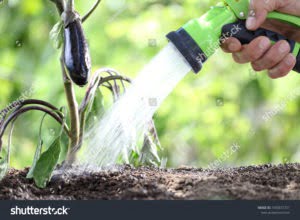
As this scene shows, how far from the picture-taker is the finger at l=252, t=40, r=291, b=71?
1638 millimetres

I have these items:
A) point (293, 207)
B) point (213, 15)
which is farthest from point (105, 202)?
point (213, 15)

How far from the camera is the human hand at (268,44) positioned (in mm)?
1537

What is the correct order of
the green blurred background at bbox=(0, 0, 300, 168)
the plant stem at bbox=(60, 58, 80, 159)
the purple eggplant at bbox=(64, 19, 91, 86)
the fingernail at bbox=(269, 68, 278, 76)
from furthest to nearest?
the green blurred background at bbox=(0, 0, 300, 168), the fingernail at bbox=(269, 68, 278, 76), the plant stem at bbox=(60, 58, 80, 159), the purple eggplant at bbox=(64, 19, 91, 86)

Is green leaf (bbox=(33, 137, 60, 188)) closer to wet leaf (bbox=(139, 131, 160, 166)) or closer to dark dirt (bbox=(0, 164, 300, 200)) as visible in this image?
dark dirt (bbox=(0, 164, 300, 200))

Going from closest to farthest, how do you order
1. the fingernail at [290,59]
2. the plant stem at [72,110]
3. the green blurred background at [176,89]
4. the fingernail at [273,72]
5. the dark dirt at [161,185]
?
the dark dirt at [161,185] < the plant stem at [72,110] < the fingernail at [290,59] < the fingernail at [273,72] < the green blurred background at [176,89]

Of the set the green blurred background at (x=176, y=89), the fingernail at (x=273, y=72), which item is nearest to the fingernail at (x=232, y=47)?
the fingernail at (x=273, y=72)

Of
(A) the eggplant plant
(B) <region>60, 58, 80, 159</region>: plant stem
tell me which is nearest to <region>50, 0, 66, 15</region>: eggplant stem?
(A) the eggplant plant

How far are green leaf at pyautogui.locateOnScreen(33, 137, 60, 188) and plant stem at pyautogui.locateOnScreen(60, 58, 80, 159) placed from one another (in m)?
0.13

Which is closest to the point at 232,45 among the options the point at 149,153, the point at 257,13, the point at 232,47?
the point at 232,47

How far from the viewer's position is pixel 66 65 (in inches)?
57.7

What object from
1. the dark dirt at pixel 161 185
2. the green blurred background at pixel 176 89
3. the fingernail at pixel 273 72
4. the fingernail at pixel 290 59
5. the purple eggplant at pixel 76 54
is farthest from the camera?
the green blurred background at pixel 176 89

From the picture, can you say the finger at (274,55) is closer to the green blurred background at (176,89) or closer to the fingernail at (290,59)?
the fingernail at (290,59)

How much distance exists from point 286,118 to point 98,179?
275cm

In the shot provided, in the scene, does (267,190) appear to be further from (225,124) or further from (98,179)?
(225,124)
